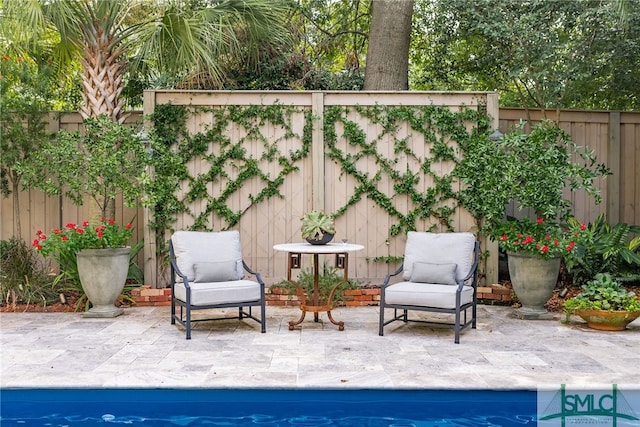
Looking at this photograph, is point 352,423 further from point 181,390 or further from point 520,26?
point 520,26

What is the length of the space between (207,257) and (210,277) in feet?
0.66

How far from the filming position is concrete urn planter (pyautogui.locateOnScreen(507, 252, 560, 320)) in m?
5.88

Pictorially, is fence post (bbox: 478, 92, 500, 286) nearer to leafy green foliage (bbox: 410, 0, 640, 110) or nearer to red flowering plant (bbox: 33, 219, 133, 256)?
leafy green foliage (bbox: 410, 0, 640, 110)

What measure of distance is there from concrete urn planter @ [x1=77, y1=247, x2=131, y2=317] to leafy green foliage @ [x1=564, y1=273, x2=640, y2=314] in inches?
169

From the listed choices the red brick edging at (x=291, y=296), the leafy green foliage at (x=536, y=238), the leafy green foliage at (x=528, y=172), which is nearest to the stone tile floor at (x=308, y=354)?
the red brick edging at (x=291, y=296)

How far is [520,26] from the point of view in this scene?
294 inches

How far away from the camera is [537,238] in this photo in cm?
607

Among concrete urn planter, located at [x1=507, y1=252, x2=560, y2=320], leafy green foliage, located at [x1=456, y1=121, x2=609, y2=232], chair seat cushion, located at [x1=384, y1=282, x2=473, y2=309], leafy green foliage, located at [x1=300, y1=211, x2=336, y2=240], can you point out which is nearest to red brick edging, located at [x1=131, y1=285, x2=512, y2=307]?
concrete urn planter, located at [x1=507, y1=252, x2=560, y2=320]

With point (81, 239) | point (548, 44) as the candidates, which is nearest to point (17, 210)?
point (81, 239)

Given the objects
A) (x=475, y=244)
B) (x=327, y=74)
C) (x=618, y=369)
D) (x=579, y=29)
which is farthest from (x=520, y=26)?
(x=618, y=369)

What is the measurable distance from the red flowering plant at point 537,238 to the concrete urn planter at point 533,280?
71mm

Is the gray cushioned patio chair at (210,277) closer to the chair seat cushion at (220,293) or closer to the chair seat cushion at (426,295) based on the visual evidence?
the chair seat cushion at (220,293)

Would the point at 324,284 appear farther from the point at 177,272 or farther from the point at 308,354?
the point at 308,354

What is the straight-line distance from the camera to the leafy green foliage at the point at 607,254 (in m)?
6.68
